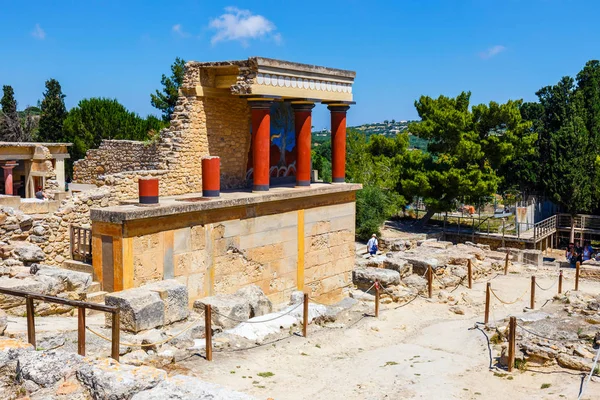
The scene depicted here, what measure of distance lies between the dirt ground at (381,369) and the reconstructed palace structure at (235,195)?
236 cm

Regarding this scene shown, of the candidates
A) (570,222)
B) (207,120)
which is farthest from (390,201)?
(207,120)

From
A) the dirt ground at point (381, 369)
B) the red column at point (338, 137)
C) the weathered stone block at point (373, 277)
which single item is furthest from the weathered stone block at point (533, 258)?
the dirt ground at point (381, 369)

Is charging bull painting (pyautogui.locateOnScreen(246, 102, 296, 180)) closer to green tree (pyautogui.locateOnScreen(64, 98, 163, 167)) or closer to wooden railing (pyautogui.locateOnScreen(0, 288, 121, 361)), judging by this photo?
wooden railing (pyautogui.locateOnScreen(0, 288, 121, 361))

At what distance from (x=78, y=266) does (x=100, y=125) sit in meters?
26.2

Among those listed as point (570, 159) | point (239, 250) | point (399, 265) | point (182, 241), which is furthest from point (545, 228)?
point (182, 241)

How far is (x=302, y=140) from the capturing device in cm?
1535

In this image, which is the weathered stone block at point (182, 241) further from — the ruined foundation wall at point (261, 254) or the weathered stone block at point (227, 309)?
the weathered stone block at point (227, 309)

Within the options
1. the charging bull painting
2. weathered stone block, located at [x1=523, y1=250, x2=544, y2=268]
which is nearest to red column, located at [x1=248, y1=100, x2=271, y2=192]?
the charging bull painting

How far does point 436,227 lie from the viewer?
117 ft

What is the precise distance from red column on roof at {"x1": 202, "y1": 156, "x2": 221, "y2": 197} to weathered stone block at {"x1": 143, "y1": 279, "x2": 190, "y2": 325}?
2811 mm

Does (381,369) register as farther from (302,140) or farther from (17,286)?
(302,140)

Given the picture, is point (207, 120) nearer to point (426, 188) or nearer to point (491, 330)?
point (491, 330)

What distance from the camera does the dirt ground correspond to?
8.73 metres

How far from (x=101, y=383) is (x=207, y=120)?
996 centimetres
